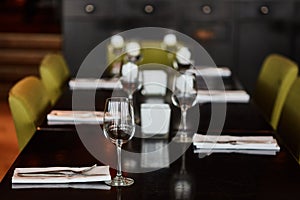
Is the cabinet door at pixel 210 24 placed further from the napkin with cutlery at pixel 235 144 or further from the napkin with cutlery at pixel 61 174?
the napkin with cutlery at pixel 61 174

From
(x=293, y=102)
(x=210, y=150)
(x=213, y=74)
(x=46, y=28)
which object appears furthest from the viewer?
(x=46, y=28)

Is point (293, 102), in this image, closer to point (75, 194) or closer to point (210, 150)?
point (210, 150)

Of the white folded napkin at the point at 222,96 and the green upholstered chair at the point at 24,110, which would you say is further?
the white folded napkin at the point at 222,96

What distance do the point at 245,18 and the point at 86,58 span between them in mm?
1453

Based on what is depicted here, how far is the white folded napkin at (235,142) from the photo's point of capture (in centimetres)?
228

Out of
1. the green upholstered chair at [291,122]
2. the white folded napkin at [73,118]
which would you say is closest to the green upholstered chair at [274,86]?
the green upholstered chair at [291,122]

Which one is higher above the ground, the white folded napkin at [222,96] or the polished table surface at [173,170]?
the polished table surface at [173,170]

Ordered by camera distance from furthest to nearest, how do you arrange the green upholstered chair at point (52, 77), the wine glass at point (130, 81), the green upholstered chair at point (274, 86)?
the green upholstered chair at point (52, 77), the green upholstered chair at point (274, 86), the wine glass at point (130, 81)

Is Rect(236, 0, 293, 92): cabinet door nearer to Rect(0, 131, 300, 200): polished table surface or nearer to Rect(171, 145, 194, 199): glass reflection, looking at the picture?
Rect(0, 131, 300, 200): polished table surface

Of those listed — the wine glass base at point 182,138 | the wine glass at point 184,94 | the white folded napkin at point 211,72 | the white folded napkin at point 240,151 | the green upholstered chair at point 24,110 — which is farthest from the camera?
the white folded napkin at point 211,72

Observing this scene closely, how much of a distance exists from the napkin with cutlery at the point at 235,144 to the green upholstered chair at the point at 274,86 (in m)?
1.03

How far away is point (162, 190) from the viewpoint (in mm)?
1871

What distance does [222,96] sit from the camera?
3.17 metres

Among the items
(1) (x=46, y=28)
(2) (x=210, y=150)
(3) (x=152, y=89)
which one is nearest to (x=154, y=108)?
(2) (x=210, y=150)
